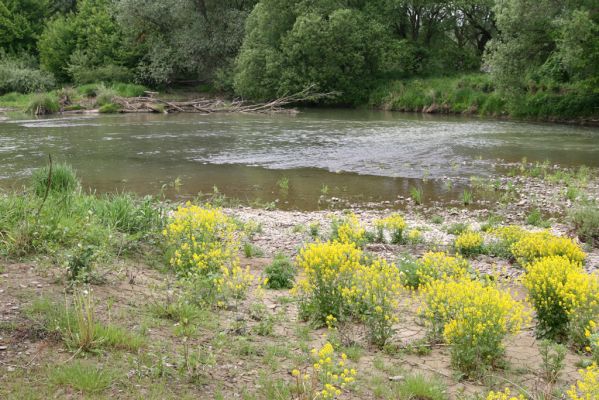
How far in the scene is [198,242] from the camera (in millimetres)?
7410

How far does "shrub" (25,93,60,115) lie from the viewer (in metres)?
35.8

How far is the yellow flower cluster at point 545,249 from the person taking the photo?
322 inches

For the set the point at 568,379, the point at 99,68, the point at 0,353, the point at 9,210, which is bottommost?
the point at 568,379

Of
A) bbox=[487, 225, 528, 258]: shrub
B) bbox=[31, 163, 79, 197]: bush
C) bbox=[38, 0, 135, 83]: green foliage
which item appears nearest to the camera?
bbox=[487, 225, 528, 258]: shrub

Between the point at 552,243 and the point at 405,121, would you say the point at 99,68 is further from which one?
the point at 552,243

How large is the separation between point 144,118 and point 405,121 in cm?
1525

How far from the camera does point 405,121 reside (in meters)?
31.9

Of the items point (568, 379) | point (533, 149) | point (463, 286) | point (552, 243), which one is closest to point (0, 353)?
point (463, 286)

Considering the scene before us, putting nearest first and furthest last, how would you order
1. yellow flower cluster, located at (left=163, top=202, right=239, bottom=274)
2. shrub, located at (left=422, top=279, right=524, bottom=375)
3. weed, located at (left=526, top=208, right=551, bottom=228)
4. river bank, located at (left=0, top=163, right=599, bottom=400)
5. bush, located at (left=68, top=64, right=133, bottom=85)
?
river bank, located at (left=0, top=163, right=599, bottom=400) < shrub, located at (left=422, top=279, right=524, bottom=375) < yellow flower cluster, located at (left=163, top=202, right=239, bottom=274) < weed, located at (left=526, top=208, right=551, bottom=228) < bush, located at (left=68, top=64, right=133, bottom=85)

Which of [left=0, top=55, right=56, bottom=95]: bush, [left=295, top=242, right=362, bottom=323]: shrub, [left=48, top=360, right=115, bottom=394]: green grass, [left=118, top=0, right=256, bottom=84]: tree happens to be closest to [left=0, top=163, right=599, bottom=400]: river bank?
[left=48, top=360, right=115, bottom=394]: green grass

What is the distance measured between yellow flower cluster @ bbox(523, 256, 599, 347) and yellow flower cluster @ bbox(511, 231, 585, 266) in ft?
5.85

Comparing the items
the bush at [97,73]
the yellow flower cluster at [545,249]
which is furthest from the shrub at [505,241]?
the bush at [97,73]

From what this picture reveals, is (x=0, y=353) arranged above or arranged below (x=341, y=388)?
above

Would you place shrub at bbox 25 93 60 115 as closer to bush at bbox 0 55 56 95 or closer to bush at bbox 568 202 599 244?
bush at bbox 0 55 56 95
